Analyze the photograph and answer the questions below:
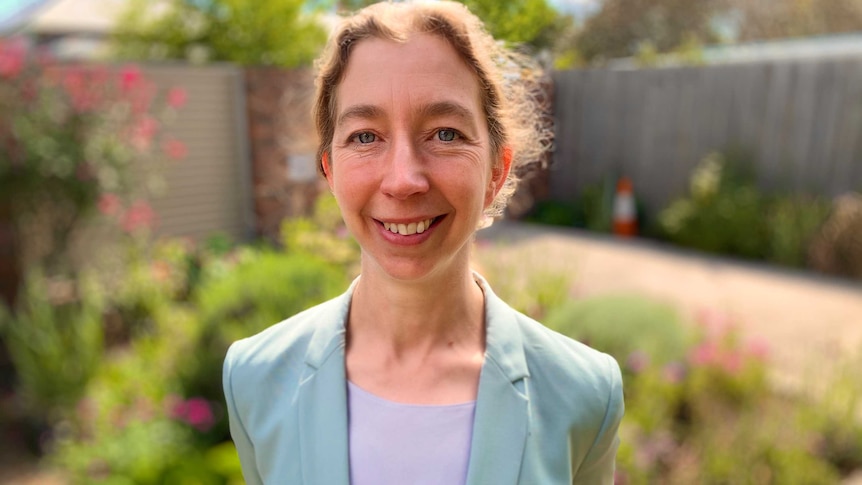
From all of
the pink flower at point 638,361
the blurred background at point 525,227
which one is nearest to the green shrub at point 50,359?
the blurred background at point 525,227

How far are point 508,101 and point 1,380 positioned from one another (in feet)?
Answer: 14.6

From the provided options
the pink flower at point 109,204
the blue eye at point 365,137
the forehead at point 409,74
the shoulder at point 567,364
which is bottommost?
the pink flower at point 109,204

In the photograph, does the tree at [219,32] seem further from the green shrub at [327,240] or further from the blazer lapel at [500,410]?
the blazer lapel at [500,410]

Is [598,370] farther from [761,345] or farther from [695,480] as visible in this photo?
[761,345]

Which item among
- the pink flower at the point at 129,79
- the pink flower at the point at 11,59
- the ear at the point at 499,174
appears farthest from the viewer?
the pink flower at the point at 129,79

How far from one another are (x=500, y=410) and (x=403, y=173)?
1.17ft

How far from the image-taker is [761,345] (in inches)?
137

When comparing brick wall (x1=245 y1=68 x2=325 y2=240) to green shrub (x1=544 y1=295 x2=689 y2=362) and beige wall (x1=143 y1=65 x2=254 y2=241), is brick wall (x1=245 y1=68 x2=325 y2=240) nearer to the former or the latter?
beige wall (x1=143 y1=65 x2=254 y2=241)

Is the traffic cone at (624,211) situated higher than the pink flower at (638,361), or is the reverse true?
the pink flower at (638,361)

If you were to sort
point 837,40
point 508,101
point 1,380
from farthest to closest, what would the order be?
point 837,40 → point 1,380 → point 508,101

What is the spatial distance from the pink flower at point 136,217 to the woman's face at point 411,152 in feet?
17.4

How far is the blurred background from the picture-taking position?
113 inches

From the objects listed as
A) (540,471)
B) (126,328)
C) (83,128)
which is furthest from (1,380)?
(540,471)

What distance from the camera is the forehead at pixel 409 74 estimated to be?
2.77ft
